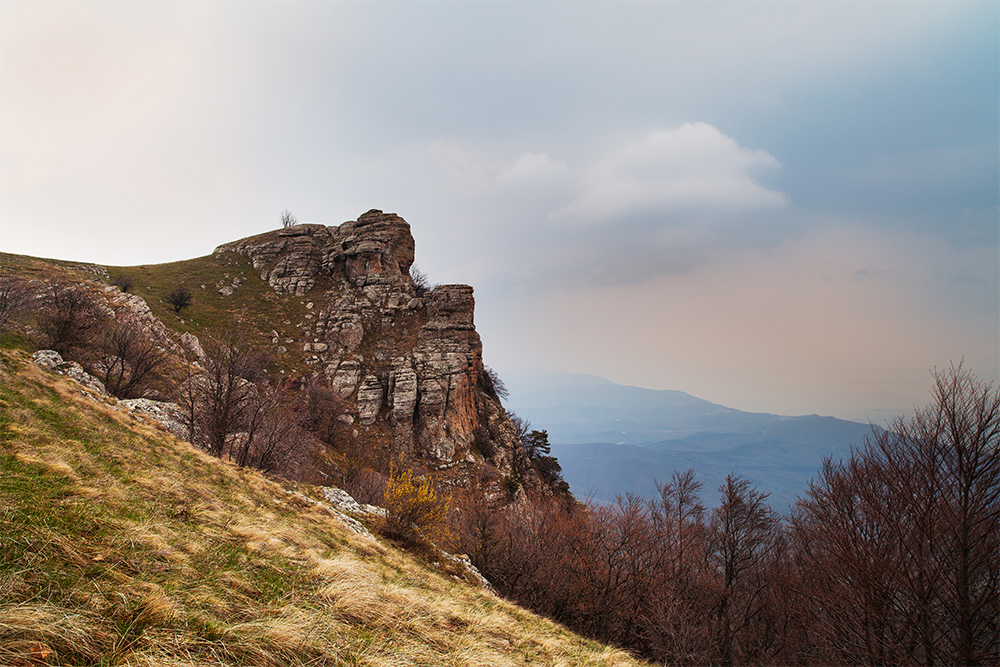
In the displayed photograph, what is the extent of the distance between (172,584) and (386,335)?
151ft

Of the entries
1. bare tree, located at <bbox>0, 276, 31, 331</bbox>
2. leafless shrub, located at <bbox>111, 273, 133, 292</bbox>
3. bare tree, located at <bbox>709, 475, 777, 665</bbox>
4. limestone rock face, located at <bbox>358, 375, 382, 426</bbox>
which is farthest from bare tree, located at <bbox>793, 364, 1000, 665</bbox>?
leafless shrub, located at <bbox>111, 273, 133, 292</bbox>

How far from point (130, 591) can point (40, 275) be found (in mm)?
53335

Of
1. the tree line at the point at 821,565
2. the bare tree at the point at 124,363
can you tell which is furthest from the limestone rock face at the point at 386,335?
the bare tree at the point at 124,363

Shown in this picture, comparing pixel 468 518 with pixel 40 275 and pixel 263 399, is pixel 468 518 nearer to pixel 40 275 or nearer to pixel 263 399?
pixel 263 399

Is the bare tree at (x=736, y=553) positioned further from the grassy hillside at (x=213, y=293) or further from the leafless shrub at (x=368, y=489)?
the grassy hillside at (x=213, y=293)

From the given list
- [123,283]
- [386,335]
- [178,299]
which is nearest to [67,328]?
[178,299]

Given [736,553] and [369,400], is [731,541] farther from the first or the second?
[369,400]

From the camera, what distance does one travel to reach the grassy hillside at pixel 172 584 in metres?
2.97

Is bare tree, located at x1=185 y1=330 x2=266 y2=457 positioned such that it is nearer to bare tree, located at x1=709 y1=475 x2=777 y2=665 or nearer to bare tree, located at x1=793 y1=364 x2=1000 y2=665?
bare tree, located at x1=793 y1=364 x2=1000 y2=665

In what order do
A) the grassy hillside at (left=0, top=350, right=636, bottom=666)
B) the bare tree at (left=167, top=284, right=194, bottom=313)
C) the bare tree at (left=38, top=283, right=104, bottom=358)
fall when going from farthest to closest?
the bare tree at (left=167, top=284, right=194, bottom=313)
the bare tree at (left=38, top=283, right=104, bottom=358)
the grassy hillside at (left=0, top=350, right=636, bottom=666)

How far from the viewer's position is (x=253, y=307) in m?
49.0

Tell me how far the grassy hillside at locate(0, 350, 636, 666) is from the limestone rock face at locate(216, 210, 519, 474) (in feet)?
107

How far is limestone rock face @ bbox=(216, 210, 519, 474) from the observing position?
41.5 m

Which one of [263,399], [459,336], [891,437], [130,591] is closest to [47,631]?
[130,591]
